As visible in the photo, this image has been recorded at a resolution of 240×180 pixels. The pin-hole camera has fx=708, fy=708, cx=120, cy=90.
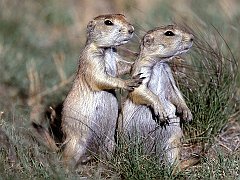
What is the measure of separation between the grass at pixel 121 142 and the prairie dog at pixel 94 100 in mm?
212

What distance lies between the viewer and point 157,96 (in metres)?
5.72

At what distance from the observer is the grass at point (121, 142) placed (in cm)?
521

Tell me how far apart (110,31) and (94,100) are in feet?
1.92

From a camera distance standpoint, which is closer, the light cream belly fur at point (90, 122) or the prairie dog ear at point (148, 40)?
the prairie dog ear at point (148, 40)

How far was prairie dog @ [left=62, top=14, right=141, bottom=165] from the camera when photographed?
18.8 feet

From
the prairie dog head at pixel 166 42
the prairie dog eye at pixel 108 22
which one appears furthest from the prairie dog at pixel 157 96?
the prairie dog eye at pixel 108 22

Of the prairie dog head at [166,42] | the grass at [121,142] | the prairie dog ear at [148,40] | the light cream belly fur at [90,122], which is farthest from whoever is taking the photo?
the light cream belly fur at [90,122]

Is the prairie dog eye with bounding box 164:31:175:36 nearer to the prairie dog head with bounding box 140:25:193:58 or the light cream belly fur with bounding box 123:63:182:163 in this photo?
the prairie dog head with bounding box 140:25:193:58

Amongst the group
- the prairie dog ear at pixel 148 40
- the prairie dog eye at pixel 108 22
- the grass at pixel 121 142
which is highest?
the prairie dog eye at pixel 108 22

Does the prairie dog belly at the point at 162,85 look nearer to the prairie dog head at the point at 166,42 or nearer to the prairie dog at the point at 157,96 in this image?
the prairie dog at the point at 157,96

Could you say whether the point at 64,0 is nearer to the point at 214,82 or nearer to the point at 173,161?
the point at 214,82

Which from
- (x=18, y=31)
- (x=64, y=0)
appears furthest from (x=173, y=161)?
(x=64, y=0)

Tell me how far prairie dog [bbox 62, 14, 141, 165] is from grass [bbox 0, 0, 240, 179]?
212 millimetres

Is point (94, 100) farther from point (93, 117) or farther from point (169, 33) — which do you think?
point (169, 33)
